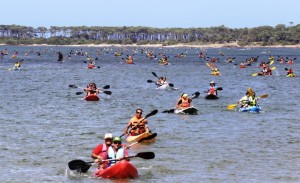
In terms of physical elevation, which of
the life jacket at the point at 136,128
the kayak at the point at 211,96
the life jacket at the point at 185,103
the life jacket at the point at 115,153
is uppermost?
the life jacket at the point at 115,153

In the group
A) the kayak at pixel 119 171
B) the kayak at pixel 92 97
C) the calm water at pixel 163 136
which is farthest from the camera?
the kayak at pixel 92 97

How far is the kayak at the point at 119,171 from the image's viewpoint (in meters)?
22.0

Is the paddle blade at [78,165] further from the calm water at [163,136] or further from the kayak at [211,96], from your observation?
the kayak at [211,96]

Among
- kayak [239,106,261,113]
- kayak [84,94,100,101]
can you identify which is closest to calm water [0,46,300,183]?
kayak [239,106,261,113]

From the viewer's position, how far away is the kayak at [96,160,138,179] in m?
22.0

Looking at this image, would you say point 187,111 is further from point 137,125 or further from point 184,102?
point 137,125

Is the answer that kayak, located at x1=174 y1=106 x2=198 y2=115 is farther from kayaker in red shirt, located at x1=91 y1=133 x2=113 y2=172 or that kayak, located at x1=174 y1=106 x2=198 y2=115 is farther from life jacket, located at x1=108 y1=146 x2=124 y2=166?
life jacket, located at x1=108 y1=146 x2=124 y2=166

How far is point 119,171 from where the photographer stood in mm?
22031

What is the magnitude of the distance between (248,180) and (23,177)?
7.34 meters

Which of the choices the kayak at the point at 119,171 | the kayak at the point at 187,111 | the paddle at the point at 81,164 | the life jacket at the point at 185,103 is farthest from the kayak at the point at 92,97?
the kayak at the point at 119,171

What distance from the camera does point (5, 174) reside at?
77.5 feet

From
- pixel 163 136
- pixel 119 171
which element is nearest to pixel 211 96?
pixel 163 136

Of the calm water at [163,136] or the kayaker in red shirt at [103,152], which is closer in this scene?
the kayaker in red shirt at [103,152]

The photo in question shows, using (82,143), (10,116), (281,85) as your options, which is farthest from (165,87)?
(82,143)
